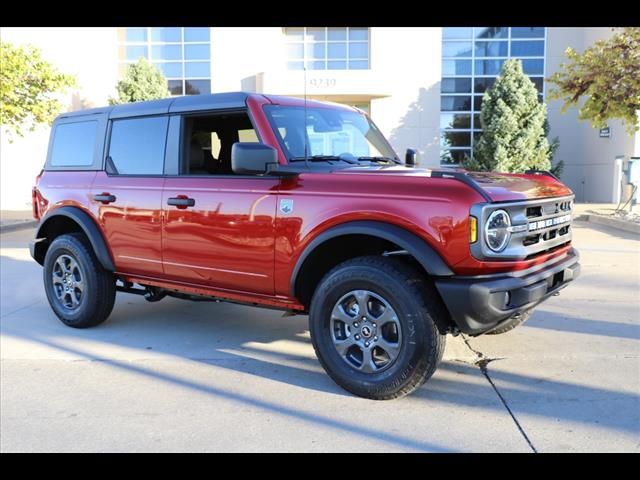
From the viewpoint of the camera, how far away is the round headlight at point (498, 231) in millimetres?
3283

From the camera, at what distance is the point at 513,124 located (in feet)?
58.7

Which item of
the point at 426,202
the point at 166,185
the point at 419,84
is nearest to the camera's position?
the point at 426,202

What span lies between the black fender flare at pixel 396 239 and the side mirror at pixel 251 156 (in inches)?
24.2

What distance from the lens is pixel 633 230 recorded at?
40.0ft

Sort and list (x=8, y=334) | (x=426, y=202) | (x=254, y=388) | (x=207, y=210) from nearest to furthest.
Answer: (x=426, y=202) < (x=254, y=388) < (x=207, y=210) < (x=8, y=334)

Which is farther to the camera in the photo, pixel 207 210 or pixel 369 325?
pixel 207 210

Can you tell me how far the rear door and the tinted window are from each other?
0.29m

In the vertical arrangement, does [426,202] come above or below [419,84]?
below

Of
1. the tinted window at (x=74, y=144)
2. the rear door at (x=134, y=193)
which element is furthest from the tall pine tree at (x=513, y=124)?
the rear door at (x=134, y=193)

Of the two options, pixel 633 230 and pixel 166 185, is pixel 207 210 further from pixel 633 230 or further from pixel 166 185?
pixel 633 230

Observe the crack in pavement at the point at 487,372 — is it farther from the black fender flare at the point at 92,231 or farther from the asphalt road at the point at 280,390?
the black fender flare at the point at 92,231
